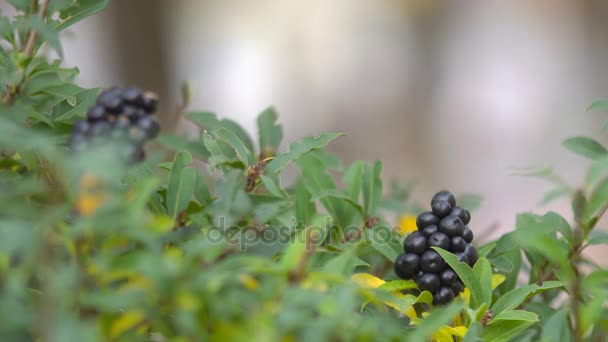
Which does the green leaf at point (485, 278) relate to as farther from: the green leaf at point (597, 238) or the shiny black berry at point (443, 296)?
the green leaf at point (597, 238)

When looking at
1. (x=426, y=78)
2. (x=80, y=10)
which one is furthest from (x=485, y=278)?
(x=426, y=78)

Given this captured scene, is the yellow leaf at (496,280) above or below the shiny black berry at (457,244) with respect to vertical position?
below

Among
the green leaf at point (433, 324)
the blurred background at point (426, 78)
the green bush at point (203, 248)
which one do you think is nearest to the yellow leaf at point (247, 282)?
the green bush at point (203, 248)

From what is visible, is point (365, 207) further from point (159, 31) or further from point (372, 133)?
point (372, 133)

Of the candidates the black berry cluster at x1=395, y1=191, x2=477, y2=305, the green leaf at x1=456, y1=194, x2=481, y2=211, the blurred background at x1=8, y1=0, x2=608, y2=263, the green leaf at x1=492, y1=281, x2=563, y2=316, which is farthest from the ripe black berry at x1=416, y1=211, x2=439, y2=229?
the blurred background at x1=8, y1=0, x2=608, y2=263

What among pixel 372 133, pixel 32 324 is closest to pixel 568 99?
pixel 372 133

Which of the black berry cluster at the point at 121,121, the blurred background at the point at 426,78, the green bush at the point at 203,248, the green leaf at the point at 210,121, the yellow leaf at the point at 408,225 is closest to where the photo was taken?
the green bush at the point at 203,248

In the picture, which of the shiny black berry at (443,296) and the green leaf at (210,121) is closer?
the shiny black berry at (443,296)
